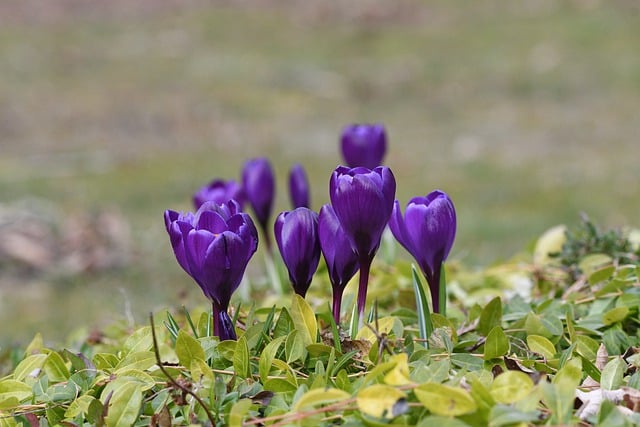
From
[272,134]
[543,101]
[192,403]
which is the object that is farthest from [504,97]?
[192,403]

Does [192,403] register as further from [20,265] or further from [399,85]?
[399,85]

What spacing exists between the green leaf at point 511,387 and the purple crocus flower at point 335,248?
0.40m

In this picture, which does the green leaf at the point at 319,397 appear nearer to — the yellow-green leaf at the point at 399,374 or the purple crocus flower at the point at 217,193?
the yellow-green leaf at the point at 399,374

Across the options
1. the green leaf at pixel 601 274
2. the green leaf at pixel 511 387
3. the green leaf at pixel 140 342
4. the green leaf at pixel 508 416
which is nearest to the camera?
the green leaf at pixel 508 416

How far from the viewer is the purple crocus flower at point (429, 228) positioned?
5.35ft

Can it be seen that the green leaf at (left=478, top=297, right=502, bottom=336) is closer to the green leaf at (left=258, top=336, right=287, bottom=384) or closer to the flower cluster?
the flower cluster

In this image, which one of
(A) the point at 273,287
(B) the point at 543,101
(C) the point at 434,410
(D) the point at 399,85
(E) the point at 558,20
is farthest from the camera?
(E) the point at 558,20

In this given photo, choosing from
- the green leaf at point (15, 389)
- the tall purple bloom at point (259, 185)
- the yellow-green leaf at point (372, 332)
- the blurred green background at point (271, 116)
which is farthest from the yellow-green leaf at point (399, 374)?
the blurred green background at point (271, 116)

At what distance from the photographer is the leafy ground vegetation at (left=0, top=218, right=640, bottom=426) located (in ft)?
4.15

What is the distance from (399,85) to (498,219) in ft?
25.2

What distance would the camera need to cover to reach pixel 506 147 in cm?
1041

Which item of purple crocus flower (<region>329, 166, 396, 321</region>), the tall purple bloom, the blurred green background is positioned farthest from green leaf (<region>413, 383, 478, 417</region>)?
the blurred green background

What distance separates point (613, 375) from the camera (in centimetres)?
145

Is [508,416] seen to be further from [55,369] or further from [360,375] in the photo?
[55,369]
